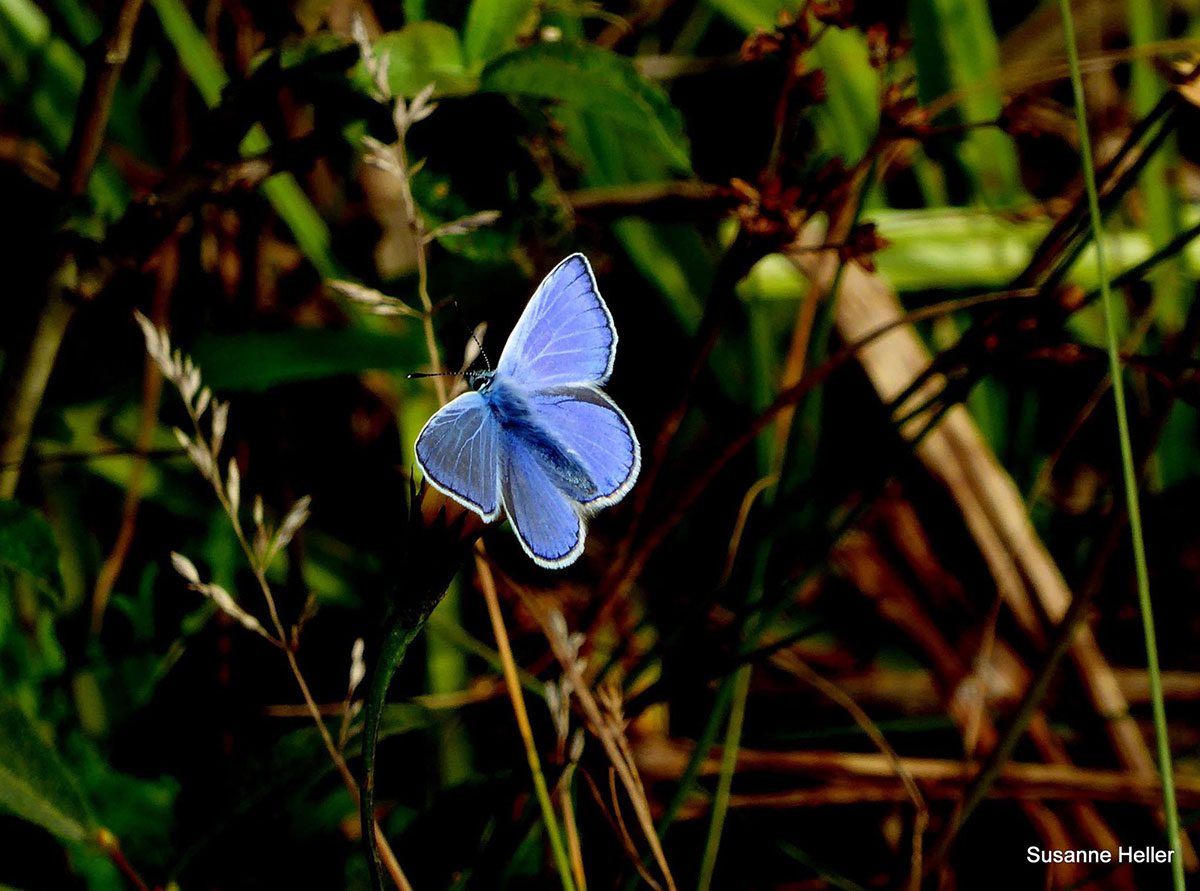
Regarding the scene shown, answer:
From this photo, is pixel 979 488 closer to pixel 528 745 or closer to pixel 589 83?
pixel 528 745

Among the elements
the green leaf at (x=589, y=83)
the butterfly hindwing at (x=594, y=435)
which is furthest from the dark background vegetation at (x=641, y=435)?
the butterfly hindwing at (x=594, y=435)

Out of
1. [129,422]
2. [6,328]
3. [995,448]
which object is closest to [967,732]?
[995,448]

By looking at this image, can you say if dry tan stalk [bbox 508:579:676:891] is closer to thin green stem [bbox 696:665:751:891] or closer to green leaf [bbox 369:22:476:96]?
thin green stem [bbox 696:665:751:891]

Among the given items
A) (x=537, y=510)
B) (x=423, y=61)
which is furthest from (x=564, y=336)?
(x=423, y=61)

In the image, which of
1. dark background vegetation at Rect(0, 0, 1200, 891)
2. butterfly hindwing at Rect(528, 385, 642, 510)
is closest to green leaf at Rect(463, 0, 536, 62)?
dark background vegetation at Rect(0, 0, 1200, 891)

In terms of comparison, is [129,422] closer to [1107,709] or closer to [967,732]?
[967,732]

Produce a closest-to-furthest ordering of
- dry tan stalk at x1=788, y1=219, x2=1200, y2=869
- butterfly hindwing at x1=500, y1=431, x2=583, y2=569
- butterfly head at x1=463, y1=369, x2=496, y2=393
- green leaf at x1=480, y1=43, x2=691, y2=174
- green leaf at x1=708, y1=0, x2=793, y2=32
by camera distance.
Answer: butterfly hindwing at x1=500, y1=431, x2=583, y2=569, green leaf at x1=480, y1=43, x2=691, y2=174, butterfly head at x1=463, y1=369, x2=496, y2=393, dry tan stalk at x1=788, y1=219, x2=1200, y2=869, green leaf at x1=708, y1=0, x2=793, y2=32

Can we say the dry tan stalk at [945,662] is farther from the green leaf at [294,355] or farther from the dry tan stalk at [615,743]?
the green leaf at [294,355]
